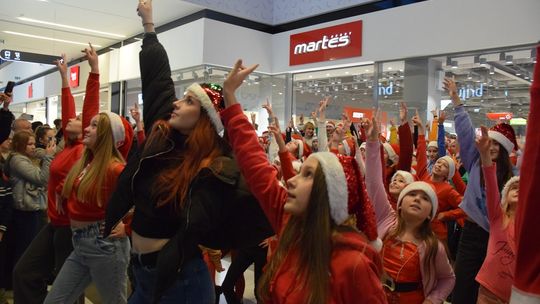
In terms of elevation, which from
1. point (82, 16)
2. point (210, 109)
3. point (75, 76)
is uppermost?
point (82, 16)

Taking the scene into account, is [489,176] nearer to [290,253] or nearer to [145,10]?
[290,253]

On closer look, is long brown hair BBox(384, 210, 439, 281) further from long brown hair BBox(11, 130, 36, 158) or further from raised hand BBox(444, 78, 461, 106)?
long brown hair BBox(11, 130, 36, 158)

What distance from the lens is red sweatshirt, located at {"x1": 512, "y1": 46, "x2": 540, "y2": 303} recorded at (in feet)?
2.71

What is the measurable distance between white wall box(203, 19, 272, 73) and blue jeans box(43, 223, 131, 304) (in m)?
8.00

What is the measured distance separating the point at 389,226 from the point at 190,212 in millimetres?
1538

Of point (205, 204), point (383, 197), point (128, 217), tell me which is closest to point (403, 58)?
point (383, 197)

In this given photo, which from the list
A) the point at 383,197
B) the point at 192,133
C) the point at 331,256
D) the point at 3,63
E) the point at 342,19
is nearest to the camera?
the point at 331,256

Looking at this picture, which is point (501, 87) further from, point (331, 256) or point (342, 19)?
point (331, 256)

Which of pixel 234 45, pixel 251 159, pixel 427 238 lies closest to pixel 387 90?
pixel 234 45

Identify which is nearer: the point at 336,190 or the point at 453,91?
the point at 336,190

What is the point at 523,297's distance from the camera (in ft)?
2.78

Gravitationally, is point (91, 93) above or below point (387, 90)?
below

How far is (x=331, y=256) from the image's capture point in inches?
64.5

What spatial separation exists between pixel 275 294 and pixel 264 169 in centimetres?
46
